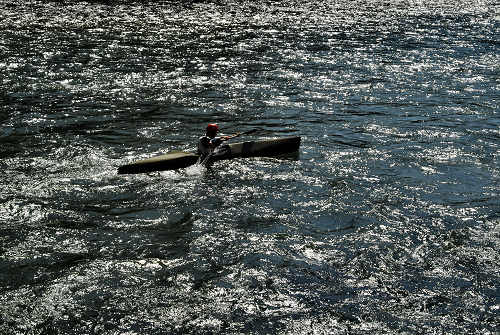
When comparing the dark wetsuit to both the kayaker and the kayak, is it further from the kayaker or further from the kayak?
the kayak

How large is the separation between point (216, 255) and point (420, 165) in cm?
876

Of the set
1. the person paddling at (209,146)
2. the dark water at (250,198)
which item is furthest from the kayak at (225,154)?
the dark water at (250,198)

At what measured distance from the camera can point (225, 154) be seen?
1848 centimetres

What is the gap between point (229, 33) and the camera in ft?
137

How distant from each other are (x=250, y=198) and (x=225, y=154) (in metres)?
3.24

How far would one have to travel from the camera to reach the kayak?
1680 cm

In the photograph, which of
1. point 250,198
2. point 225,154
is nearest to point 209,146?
point 225,154

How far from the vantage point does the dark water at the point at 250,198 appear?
11.0 meters

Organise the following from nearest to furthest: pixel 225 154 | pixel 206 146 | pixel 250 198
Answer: pixel 250 198
pixel 206 146
pixel 225 154

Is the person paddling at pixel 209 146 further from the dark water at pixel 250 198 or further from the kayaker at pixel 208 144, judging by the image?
the dark water at pixel 250 198

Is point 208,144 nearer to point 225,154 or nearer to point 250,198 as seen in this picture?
point 225,154

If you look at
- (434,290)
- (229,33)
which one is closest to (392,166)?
(434,290)

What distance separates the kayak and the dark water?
0.36 m

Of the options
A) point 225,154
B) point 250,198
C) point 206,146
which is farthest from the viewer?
point 225,154
